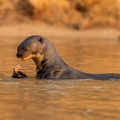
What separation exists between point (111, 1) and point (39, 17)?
12.7 feet

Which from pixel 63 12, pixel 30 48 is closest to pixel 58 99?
pixel 30 48

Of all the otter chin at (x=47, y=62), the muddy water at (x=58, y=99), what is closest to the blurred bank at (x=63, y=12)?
the muddy water at (x=58, y=99)

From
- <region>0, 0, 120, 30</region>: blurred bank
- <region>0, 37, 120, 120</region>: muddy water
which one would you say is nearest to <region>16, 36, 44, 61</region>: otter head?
<region>0, 37, 120, 120</region>: muddy water

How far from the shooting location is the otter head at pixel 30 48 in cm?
962

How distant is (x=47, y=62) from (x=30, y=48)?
366mm

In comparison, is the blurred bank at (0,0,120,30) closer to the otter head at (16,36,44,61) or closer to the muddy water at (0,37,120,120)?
the muddy water at (0,37,120,120)

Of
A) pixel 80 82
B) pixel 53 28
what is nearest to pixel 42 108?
pixel 80 82

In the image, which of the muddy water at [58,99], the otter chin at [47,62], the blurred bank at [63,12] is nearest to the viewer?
the muddy water at [58,99]

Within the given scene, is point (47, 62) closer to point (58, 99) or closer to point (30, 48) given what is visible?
point (30, 48)

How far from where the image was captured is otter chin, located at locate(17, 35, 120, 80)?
9594 millimetres

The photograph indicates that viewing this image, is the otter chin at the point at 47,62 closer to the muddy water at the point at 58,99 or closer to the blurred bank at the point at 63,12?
the muddy water at the point at 58,99

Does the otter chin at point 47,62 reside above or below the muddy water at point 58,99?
above

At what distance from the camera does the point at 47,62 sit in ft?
32.2

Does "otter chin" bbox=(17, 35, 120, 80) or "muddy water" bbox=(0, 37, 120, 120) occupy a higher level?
"otter chin" bbox=(17, 35, 120, 80)
